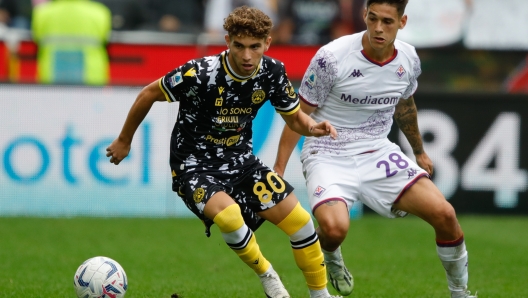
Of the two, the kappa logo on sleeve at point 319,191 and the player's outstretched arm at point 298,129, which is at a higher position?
the player's outstretched arm at point 298,129

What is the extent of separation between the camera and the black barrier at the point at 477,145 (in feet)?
37.8

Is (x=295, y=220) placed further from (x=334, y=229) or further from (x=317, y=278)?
(x=317, y=278)

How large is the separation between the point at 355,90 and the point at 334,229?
102cm

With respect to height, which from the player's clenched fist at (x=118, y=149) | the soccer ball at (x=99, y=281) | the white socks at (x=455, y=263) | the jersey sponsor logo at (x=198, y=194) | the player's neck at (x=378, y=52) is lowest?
the soccer ball at (x=99, y=281)

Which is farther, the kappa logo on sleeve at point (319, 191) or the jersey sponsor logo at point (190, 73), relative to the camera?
the kappa logo on sleeve at point (319, 191)

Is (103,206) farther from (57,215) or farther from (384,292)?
(384,292)

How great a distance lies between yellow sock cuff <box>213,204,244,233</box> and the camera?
19.3ft

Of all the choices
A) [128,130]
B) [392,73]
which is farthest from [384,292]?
[128,130]

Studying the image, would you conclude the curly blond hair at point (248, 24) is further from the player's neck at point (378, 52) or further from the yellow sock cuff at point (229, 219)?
the yellow sock cuff at point (229, 219)

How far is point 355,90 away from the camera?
6531 millimetres

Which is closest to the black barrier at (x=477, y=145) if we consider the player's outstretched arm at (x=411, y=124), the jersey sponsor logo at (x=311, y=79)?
the player's outstretched arm at (x=411, y=124)

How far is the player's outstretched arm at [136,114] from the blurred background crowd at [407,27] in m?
7.20

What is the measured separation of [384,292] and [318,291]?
3.12 feet

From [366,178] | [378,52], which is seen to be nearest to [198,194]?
[366,178]
